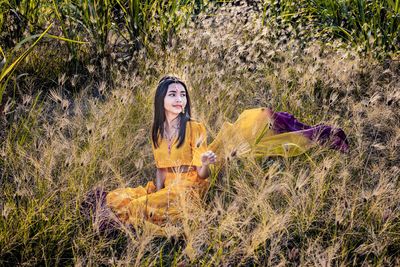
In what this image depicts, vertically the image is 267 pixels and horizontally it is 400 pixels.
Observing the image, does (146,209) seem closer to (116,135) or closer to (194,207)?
(194,207)

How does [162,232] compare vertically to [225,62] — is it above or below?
below

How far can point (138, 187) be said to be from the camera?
2.34 metres

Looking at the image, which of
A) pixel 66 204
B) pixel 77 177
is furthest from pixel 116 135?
pixel 66 204

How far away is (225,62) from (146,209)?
1810 mm

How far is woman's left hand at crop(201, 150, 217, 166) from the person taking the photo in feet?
6.86

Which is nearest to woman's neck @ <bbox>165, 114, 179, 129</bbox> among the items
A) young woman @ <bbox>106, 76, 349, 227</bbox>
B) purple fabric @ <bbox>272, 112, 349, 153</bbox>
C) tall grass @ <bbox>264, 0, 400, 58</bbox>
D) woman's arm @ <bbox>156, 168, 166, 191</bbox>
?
young woman @ <bbox>106, 76, 349, 227</bbox>

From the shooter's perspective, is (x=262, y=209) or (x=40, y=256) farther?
(x=262, y=209)

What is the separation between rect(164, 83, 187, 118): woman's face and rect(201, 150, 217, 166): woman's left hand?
244 millimetres

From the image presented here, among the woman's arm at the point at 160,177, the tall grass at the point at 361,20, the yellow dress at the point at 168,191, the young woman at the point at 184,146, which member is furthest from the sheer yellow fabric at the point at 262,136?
the tall grass at the point at 361,20

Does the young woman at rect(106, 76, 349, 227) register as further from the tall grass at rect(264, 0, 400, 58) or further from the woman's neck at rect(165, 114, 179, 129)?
the tall grass at rect(264, 0, 400, 58)

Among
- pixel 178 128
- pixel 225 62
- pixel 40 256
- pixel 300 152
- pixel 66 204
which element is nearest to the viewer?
pixel 40 256

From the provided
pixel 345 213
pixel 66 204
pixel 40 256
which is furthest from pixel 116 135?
pixel 345 213

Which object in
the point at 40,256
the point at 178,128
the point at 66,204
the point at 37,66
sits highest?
the point at 37,66

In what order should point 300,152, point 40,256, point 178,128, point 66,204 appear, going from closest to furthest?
point 40,256 < point 66,204 < point 178,128 < point 300,152
